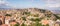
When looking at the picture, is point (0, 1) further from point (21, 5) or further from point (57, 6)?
point (57, 6)

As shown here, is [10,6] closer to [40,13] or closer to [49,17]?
[40,13]

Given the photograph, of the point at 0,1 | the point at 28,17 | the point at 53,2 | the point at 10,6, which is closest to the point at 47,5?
the point at 53,2

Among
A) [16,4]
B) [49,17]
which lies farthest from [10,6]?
[49,17]

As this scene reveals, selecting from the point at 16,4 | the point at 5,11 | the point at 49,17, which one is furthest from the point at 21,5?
the point at 49,17

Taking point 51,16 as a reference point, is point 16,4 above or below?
above

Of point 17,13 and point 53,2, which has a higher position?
point 53,2

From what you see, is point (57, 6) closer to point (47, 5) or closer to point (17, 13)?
point (47, 5)
